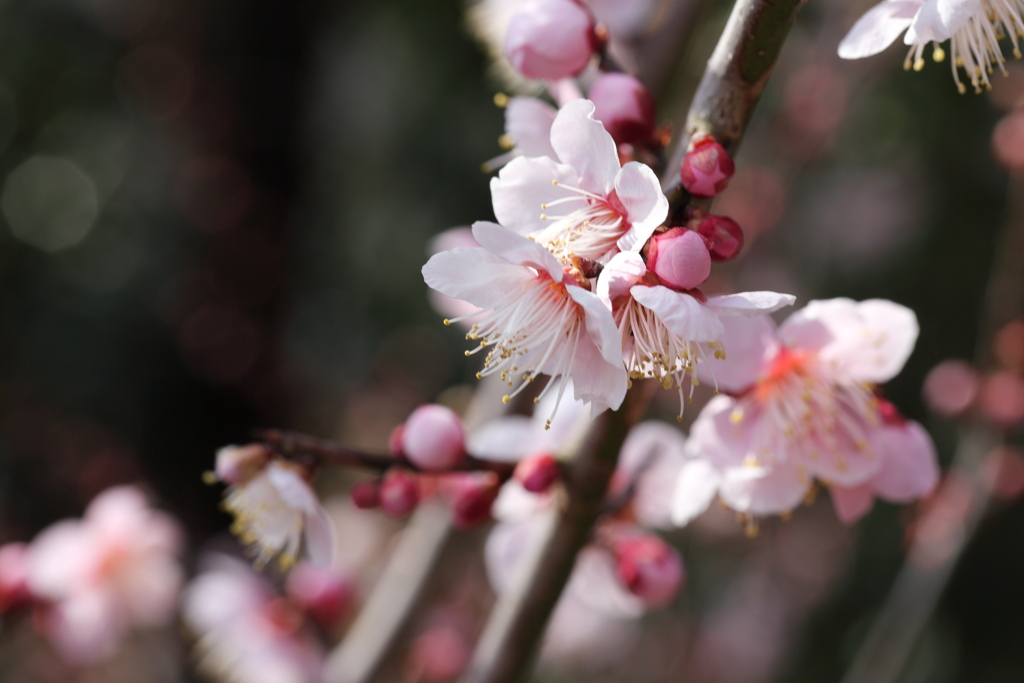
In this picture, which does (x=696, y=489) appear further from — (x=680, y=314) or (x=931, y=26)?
(x=931, y=26)

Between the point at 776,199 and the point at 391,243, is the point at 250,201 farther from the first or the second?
the point at 776,199

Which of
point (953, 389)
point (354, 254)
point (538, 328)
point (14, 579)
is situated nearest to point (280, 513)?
point (538, 328)

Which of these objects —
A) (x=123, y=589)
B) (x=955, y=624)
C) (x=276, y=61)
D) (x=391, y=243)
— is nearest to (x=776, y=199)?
(x=955, y=624)

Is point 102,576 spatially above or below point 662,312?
below

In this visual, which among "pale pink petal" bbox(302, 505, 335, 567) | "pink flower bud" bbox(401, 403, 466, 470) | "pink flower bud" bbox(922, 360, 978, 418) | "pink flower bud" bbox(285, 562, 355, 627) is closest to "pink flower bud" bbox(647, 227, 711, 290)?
"pink flower bud" bbox(401, 403, 466, 470)

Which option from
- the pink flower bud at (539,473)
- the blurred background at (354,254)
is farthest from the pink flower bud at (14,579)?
the pink flower bud at (539,473)

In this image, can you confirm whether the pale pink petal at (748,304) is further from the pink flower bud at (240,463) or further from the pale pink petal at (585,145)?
the pink flower bud at (240,463)
